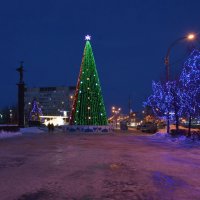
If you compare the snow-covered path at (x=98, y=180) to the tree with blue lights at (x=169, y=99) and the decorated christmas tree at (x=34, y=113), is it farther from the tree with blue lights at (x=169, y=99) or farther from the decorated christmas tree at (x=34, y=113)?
the decorated christmas tree at (x=34, y=113)

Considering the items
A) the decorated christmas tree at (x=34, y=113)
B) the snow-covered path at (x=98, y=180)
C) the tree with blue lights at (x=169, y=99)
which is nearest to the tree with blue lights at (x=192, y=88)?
the tree with blue lights at (x=169, y=99)

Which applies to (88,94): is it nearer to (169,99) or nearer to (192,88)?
(169,99)

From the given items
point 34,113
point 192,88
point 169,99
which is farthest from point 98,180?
point 34,113

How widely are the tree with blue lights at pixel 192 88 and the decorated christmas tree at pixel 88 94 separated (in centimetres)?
2315

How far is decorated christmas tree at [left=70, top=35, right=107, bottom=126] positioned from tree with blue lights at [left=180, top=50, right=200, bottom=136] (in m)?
23.2

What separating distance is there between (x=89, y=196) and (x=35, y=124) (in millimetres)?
74664

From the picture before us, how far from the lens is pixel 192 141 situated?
106ft

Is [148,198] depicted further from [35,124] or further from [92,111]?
[35,124]

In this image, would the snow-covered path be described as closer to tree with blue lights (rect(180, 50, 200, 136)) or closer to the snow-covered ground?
tree with blue lights (rect(180, 50, 200, 136))

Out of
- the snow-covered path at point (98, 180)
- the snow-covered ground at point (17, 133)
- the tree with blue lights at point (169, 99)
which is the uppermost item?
the tree with blue lights at point (169, 99)

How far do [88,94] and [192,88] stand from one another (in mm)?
26436

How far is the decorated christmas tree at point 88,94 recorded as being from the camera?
6312cm

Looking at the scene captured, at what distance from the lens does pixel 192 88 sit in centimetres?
3906

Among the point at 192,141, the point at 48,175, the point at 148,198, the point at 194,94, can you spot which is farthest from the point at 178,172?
the point at 194,94
